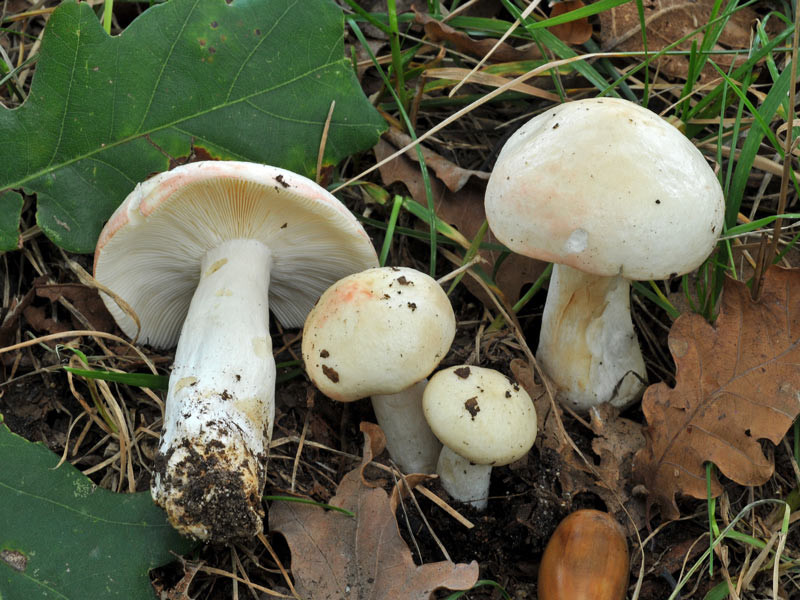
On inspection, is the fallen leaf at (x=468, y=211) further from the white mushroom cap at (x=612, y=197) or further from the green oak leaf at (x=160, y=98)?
the white mushroom cap at (x=612, y=197)

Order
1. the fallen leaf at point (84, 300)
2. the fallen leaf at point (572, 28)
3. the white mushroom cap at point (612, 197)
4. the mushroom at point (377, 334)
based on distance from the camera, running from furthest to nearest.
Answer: the fallen leaf at point (572, 28) → the fallen leaf at point (84, 300) → the mushroom at point (377, 334) → the white mushroom cap at point (612, 197)

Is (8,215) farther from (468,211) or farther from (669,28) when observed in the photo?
(669,28)

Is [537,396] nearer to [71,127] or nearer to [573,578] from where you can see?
[573,578]

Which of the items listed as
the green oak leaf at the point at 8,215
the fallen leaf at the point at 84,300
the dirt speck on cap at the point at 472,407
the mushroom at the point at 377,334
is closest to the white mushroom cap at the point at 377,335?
the mushroom at the point at 377,334

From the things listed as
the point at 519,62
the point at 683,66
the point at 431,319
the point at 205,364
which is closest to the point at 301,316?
the point at 205,364

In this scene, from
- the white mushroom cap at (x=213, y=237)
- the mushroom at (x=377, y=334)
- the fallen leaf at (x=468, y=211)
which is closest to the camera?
the mushroom at (x=377, y=334)

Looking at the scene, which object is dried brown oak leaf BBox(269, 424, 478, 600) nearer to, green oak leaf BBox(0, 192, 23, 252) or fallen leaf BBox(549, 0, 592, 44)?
green oak leaf BBox(0, 192, 23, 252)
